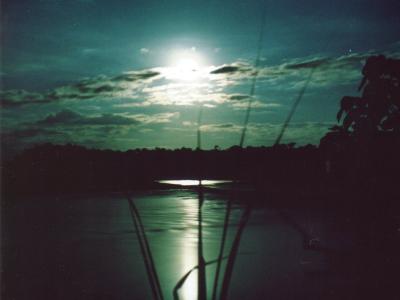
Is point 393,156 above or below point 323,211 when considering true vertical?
above

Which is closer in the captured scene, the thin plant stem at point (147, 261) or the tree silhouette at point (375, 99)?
the thin plant stem at point (147, 261)

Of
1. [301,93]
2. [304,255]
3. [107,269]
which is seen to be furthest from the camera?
[304,255]

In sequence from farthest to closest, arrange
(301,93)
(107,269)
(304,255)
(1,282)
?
(304,255), (107,269), (1,282), (301,93)

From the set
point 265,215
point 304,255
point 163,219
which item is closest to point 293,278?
point 304,255

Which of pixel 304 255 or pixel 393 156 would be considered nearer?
pixel 304 255

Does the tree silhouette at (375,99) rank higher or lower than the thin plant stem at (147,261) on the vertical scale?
higher

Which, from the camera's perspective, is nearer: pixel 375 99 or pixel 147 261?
pixel 147 261

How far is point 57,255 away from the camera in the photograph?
858 centimetres

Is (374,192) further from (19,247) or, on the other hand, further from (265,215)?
(19,247)

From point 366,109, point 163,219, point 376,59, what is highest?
point 376,59

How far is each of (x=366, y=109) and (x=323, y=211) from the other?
3265mm

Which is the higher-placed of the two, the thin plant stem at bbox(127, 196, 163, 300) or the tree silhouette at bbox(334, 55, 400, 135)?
the tree silhouette at bbox(334, 55, 400, 135)

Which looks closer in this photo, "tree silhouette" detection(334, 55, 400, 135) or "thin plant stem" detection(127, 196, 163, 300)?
"thin plant stem" detection(127, 196, 163, 300)

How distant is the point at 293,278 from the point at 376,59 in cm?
983
